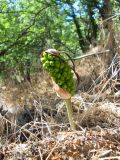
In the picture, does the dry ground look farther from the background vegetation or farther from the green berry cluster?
the background vegetation

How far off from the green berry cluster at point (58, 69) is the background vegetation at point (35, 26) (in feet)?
12.2

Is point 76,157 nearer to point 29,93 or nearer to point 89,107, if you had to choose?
point 89,107

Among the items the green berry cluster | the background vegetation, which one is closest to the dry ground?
the green berry cluster

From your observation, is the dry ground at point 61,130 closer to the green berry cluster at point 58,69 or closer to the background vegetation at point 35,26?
the green berry cluster at point 58,69

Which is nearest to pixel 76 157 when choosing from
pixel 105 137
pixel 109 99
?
pixel 105 137

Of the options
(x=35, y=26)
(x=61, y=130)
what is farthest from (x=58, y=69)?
(x=35, y=26)

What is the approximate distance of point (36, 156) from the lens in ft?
11.1

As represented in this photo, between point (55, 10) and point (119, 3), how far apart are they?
2.19 m

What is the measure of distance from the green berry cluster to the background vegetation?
12.2 ft

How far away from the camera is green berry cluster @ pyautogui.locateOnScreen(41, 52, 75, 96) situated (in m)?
3.49

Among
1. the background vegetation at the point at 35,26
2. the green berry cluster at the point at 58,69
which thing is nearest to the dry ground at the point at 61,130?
the green berry cluster at the point at 58,69

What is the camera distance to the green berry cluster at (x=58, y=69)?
137 inches

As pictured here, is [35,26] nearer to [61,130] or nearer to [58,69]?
[61,130]

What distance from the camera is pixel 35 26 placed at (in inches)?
505
